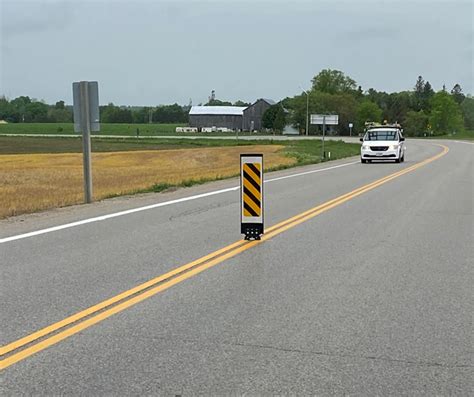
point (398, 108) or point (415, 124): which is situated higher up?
point (398, 108)

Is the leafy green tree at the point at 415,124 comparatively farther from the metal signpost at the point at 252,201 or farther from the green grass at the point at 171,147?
the metal signpost at the point at 252,201

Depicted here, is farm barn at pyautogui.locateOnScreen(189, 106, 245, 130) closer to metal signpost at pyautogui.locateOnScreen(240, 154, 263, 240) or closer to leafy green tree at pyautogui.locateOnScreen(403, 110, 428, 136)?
leafy green tree at pyautogui.locateOnScreen(403, 110, 428, 136)

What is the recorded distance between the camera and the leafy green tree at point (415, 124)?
14325 centimetres

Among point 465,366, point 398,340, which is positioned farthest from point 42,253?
point 465,366

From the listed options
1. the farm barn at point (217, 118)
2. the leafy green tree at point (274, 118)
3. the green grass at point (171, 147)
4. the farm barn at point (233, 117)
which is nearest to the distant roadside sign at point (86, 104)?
the green grass at point (171, 147)

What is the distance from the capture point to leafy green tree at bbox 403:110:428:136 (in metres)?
143

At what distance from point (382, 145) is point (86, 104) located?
21797 mm

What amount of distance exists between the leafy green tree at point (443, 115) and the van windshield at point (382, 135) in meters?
112

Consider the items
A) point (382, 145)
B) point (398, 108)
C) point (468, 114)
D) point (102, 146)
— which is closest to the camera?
point (382, 145)

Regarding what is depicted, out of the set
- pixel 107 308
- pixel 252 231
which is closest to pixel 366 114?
pixel 252 231

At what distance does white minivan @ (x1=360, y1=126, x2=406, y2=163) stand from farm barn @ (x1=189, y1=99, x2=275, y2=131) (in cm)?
11733

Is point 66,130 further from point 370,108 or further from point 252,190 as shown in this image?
point 252,190

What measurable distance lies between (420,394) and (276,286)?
2909mm

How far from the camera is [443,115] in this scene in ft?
461
